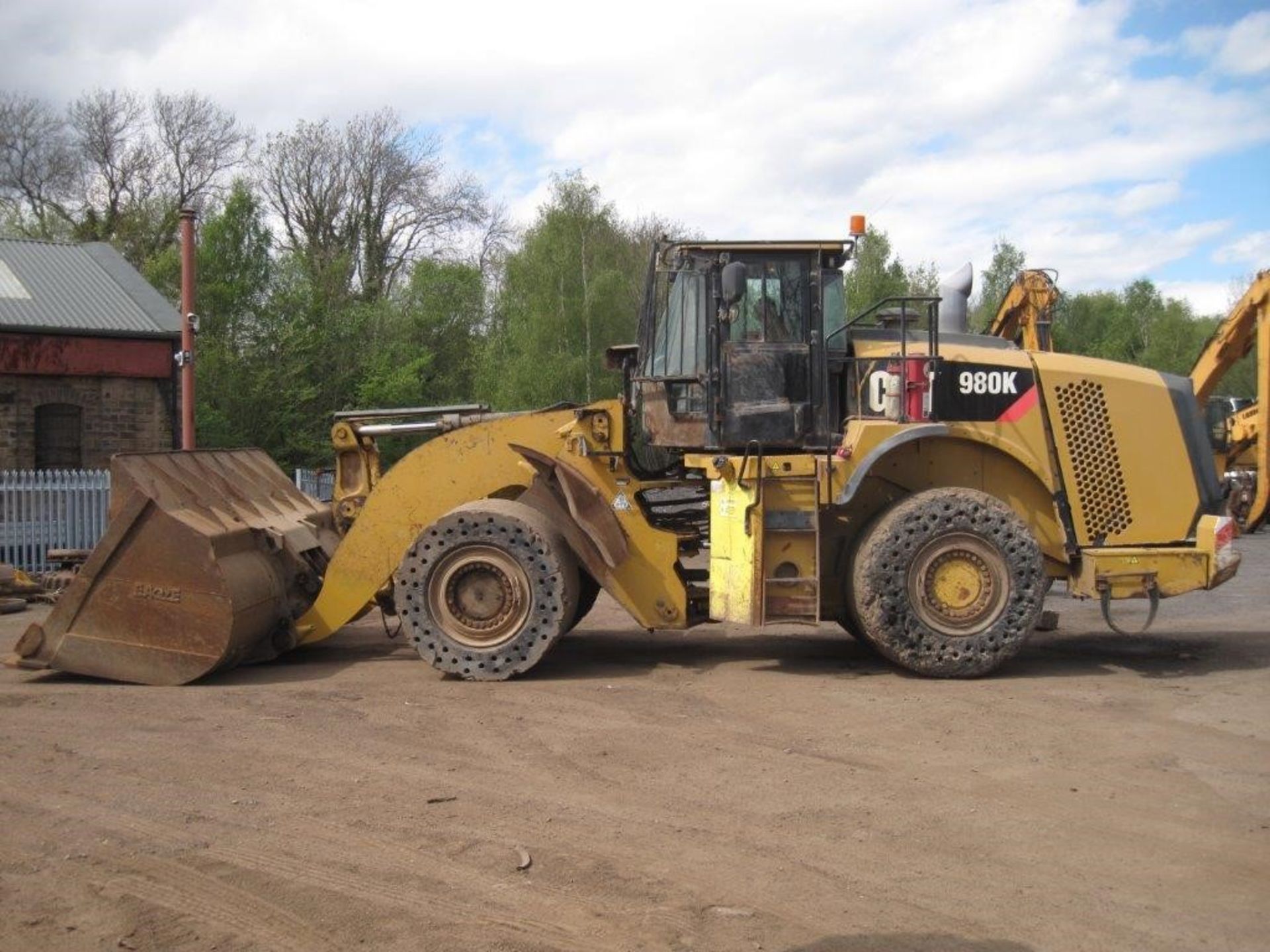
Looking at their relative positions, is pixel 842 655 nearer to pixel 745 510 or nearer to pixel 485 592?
pixel 745 510

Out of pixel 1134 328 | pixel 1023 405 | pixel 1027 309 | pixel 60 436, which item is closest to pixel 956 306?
pixel 1023 405

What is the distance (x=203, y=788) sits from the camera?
6.19 meters

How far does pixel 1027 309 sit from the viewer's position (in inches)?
667

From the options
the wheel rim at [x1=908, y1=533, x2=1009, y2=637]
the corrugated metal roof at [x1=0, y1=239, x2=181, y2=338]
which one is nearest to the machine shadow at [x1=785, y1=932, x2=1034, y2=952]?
the wheel rim at [x1=908, y1=533, x2=1009, y2=637]

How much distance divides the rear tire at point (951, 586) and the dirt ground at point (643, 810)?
10.4 inches

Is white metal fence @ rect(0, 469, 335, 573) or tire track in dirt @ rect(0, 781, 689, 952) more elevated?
white metal fence @ rect(0, 469, 335, 573)

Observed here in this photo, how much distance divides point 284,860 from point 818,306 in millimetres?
5634

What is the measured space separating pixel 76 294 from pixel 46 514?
8.73 meters

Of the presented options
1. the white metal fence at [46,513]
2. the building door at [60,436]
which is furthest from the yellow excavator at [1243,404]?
the building door at [60,436]

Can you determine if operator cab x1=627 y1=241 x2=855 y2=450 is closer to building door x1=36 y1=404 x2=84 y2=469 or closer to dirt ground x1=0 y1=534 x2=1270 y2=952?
dirt ground x1=0 y1=534 x2=1270 y2=952

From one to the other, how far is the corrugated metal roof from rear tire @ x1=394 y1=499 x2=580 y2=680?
17.2 metres

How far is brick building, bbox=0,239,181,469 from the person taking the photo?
76.3ft

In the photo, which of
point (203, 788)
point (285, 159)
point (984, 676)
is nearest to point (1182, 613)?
point (984, 676)

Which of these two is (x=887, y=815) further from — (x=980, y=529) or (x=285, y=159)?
(x=285, y=159)
